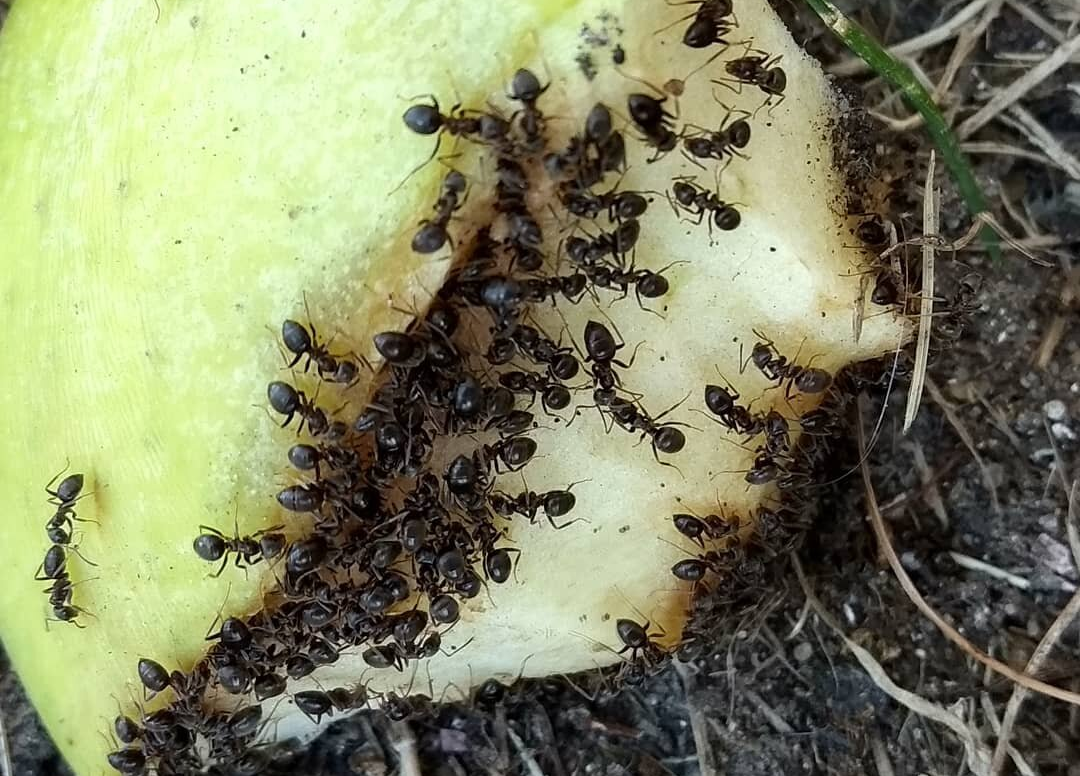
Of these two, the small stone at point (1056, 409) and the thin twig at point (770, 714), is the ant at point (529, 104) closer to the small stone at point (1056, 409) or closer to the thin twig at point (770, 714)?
the thin twig at point (770, 714)

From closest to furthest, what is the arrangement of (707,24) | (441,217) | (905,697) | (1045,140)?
(441,217) → (707,24) → (905,697) → (1045,140)

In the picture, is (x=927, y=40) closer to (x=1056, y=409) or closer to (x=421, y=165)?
(x=1056, y=409)

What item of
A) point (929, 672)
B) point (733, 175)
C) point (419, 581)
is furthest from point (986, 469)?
point (419, 581)

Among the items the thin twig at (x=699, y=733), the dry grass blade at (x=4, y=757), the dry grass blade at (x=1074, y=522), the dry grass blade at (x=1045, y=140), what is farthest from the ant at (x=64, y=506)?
the dry grass blade at (x=1045, y=140)

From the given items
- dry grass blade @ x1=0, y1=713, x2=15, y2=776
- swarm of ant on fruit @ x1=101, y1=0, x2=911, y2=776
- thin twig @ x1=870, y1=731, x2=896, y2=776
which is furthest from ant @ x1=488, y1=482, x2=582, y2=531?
dry grass blade @ x1=0, y1=713, x2=15, y2=776

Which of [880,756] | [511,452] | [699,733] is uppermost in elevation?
[511,452]

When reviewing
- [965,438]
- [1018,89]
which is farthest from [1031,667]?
[1018,89]
